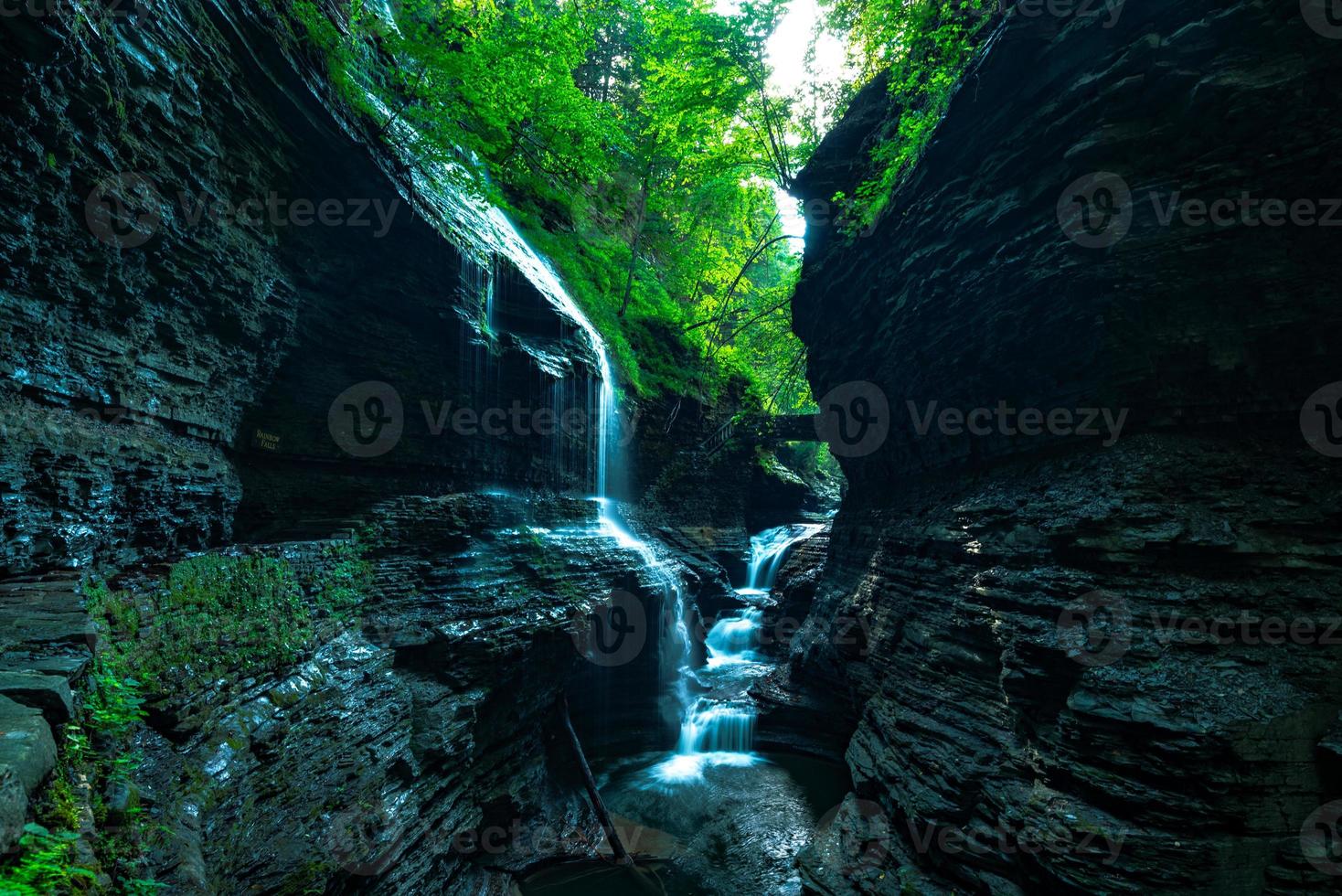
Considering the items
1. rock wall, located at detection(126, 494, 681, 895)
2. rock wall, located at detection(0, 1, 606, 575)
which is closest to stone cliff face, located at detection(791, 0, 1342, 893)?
rock wall, located at detection(126, 494, 681, 895)

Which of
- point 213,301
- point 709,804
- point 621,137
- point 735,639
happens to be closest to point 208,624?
point 213,301

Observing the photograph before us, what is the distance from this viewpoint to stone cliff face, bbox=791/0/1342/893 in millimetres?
4312

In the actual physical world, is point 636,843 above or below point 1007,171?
below

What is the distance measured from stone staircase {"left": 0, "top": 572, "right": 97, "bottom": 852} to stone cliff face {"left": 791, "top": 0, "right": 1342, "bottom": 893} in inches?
271

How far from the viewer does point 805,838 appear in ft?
25.9

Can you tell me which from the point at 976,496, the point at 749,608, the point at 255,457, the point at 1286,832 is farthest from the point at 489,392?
the point at 1286,832

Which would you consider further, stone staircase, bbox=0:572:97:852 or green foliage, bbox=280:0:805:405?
green foliage, bbox=280:0:805:405

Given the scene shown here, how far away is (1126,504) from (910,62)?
9.00m

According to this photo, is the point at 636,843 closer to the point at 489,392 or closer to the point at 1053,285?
the point at 489,392

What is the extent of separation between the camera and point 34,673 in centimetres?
309

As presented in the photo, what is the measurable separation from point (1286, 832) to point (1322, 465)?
3.34 metres

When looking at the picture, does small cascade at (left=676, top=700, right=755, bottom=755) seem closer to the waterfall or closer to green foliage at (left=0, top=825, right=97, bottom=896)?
the waterfall

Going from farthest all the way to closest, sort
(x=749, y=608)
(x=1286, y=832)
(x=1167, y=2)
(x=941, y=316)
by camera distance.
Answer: (x=749, y=608) < (x=941, y=316) < (x=1167, y=2) < (x=1286, y=832)

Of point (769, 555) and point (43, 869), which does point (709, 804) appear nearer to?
point (43, 869)
